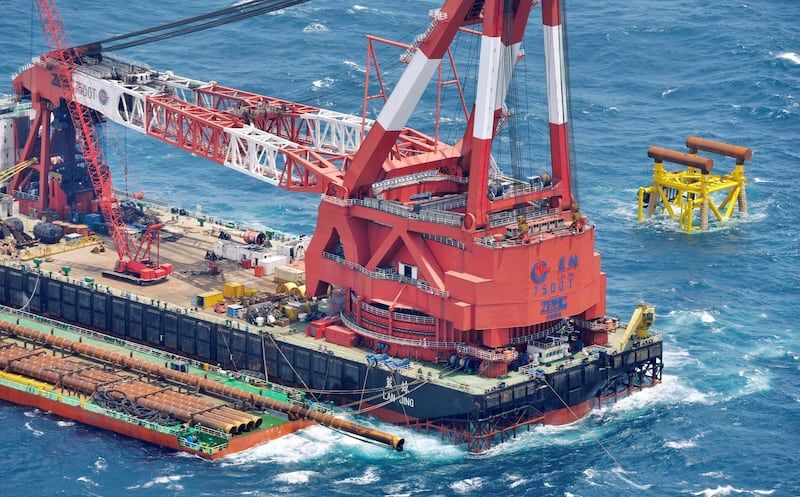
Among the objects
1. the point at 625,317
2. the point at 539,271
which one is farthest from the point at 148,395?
the point at 625,317

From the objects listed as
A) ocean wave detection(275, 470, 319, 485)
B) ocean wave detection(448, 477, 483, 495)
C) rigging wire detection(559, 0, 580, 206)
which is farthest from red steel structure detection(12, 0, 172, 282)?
ocean wave detection(448, 477, 483, 495)

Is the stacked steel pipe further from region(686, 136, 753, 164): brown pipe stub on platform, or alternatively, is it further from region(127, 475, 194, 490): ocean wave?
region(686, 136, 753, 164): brown pipe stub on platform

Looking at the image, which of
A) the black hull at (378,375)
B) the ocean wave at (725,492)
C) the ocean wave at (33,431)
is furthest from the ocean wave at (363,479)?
the ocean wave at (33,431)

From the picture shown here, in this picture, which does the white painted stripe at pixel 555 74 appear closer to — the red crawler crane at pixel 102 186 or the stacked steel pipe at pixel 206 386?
the stacked steel pipe at pixel 206 386

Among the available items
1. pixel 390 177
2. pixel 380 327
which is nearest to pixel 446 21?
pixel 390 177

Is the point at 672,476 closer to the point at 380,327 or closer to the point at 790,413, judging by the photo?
the point at 790,413
